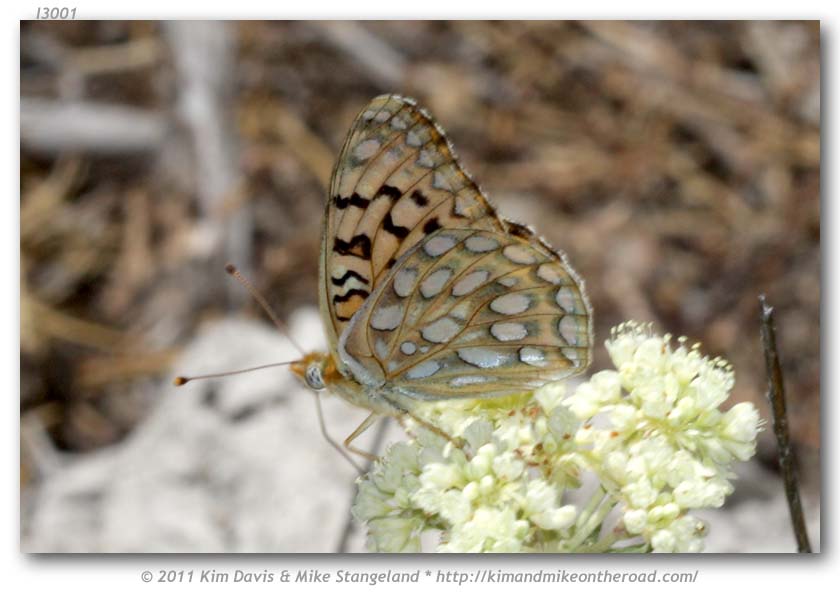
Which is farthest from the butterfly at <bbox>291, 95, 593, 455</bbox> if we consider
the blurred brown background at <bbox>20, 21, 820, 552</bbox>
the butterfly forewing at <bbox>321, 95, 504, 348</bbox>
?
the blurred brown background at <bbox>20, 21, 820, 552</bbox>

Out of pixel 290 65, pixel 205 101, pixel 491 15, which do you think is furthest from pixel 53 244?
pixel 491 15

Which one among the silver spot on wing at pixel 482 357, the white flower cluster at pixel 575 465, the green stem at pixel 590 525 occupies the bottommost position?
the green stem at pixel 590 525

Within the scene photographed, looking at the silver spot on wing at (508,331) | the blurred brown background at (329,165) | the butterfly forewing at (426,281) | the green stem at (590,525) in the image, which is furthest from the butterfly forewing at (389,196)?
the blurred brown background at (329,165)

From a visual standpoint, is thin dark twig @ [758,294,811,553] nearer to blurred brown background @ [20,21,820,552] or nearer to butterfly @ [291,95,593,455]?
butterfly @ [291,95,593,455]

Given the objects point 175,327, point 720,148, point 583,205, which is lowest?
point 175,327

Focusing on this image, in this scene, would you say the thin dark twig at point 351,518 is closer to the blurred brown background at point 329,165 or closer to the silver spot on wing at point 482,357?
the silver spot on wing at point 482,357

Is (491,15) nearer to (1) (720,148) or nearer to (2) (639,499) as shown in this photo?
(1) (720,148)
